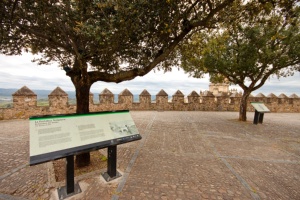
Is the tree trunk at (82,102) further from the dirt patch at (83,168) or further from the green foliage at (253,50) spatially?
the green foliage at (253,50)

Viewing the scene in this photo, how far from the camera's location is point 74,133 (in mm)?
2967

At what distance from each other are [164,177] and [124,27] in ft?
12.4

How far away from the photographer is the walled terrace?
11562 millimetres

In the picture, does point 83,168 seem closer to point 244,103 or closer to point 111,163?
point 111,163

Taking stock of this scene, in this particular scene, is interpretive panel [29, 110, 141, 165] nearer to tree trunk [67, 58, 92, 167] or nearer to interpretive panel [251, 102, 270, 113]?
tree trunk [67, 58, 92, 167]

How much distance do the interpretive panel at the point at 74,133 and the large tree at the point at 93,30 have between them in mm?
1216

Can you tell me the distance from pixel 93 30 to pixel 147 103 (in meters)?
13.6

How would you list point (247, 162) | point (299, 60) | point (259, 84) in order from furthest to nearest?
1. point (259, 84)
2. point (299, 60)
3. point (247, 162)

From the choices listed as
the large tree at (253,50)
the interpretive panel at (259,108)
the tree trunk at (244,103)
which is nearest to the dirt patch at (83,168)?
the large tree at (253,50)

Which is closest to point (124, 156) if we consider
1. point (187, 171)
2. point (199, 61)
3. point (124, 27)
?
point (187, 171)

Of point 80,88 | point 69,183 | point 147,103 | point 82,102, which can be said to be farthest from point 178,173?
point 147,103

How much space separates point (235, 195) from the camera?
3.16m

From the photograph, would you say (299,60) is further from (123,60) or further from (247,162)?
(123,60)

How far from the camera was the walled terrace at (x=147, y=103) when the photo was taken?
11.6 metres
